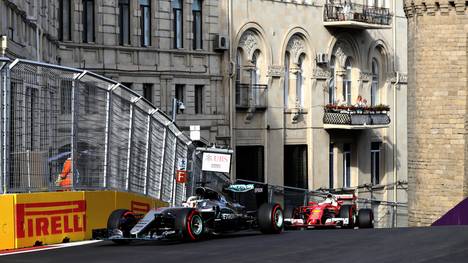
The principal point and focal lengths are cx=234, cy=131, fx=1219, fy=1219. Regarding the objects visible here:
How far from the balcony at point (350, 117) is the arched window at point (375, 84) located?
3178 mm

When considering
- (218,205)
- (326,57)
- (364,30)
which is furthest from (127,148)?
Answer: (364,30)

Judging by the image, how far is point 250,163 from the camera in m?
49.6

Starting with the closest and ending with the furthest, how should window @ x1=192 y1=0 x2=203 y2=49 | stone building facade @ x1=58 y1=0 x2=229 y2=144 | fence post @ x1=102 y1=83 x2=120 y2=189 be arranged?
fence post @ x1=102 y1=83 x2=120 y2=189 → stone building facade @ x1=58 y1=0 x2=229 y2=144 → window @ x1=192 y1=0 x2=203 y2=49

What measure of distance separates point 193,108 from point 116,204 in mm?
24794

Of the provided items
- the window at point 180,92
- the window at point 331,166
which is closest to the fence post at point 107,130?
the window at point 180,92

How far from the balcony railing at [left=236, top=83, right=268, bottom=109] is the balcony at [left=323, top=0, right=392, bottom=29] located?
18.8 ft

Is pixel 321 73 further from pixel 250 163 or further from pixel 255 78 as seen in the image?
pixel 250 163

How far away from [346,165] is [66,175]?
37.1 meters

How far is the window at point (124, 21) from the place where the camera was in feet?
145

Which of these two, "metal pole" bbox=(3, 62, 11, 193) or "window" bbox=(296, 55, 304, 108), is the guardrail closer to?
"window" bbox=(296, 55, 304, 108)

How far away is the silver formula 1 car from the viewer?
19172 mm

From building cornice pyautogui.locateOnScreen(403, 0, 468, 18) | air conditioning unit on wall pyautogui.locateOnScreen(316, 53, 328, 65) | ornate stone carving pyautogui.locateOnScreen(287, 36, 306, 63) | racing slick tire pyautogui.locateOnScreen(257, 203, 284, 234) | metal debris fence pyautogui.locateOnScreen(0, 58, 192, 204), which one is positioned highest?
building cornice pyautogui.locateOnScreen(403, 0, 468, 18)

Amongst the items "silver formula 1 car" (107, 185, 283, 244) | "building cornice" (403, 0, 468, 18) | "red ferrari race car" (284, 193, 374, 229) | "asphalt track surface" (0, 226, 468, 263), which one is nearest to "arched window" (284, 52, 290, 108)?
"building cornice" (403, 0, 468, 18)

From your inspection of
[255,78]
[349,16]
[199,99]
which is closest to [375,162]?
[349,16]
